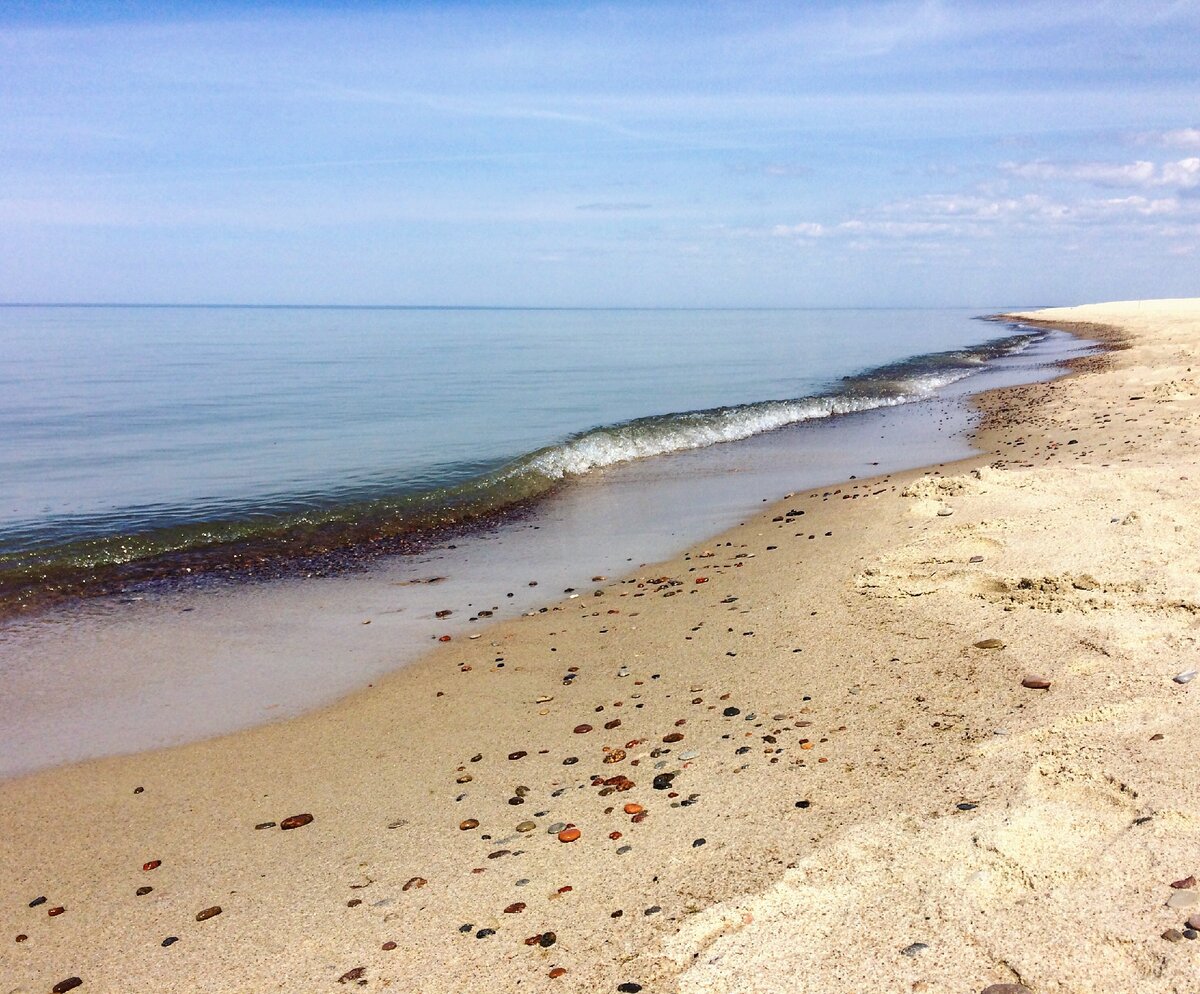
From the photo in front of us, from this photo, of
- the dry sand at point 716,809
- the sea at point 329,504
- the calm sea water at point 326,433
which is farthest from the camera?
the calm sea water at point 326,433

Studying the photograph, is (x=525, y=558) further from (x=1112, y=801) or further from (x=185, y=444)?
(x=185, y=444)

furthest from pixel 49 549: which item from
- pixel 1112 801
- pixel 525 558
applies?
pixel 1112 801

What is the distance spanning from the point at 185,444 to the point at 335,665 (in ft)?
54.5

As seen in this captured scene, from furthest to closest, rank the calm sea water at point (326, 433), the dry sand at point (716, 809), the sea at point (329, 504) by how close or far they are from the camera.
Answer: the calm sea water at point (326, 433), the sea at point (329, 504), the dry sand at point (716, 809)

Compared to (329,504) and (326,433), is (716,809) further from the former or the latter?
(326,433)

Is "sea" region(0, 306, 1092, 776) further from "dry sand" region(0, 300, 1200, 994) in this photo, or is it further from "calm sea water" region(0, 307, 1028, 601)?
"dry sand" region(0, 300, 1200, 994)

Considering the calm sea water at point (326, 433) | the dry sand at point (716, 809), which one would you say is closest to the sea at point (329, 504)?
the calm sea water at point (326, 433)

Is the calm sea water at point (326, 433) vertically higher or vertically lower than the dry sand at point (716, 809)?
higher

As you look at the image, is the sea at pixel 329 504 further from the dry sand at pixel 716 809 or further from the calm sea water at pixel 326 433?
the dry sand at pixel 716 809

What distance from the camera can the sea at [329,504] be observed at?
28.0 ft

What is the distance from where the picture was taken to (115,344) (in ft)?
219

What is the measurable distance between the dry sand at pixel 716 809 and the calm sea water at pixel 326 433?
7.55 m

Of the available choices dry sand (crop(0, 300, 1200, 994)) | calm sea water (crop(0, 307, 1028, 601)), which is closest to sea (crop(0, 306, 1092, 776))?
calm sea water (crop(0, 307, 1028, 601))

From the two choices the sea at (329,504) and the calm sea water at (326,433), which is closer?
the sea at (329,504)
